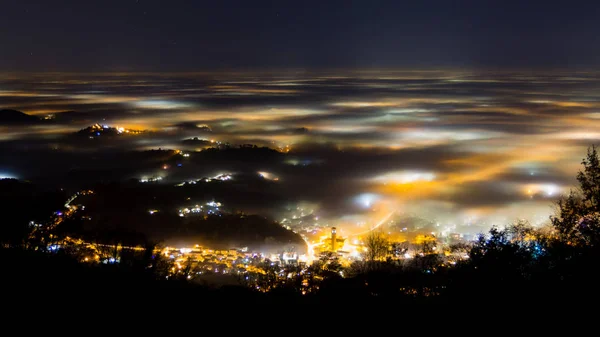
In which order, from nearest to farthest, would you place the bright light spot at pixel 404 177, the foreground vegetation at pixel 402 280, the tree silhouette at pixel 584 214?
the foreground vegetation at pixel 402 280
the tree silhouette at pixel 584 214
the bright light spot at pixel 404 177

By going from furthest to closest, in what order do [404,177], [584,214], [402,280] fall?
[404,177] < [584,214] < [402,280]

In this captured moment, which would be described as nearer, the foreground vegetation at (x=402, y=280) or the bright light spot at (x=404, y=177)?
the foreground vegetation at (x=402, y=280)

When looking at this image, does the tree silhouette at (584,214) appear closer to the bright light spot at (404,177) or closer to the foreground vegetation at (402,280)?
the foreground vegetation at (402,280)

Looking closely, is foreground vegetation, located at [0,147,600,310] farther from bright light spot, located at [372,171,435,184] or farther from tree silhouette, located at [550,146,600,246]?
bright light spot, located at [372,171,435,184]

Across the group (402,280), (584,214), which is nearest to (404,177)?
(584,214)

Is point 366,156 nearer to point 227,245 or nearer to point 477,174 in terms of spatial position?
point 477,174

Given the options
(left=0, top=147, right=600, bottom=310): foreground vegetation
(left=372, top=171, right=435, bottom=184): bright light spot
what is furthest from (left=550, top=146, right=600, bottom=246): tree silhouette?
(left=372, top=171, right=435, bottom=184): bright light spot

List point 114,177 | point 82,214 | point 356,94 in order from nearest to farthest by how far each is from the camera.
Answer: point 82,214
point 114,177
point 356,94

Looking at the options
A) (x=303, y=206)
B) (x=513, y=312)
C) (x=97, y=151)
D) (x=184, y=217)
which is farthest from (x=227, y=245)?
(x=97, y=151)

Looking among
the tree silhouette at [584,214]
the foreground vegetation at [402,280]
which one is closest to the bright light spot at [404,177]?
the tree silhouette at [584,214]

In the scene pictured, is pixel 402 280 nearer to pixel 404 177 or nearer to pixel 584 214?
pixel 584 214

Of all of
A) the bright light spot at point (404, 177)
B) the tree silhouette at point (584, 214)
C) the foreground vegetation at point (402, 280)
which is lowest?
the foreground vegetation at point (402, 280)
